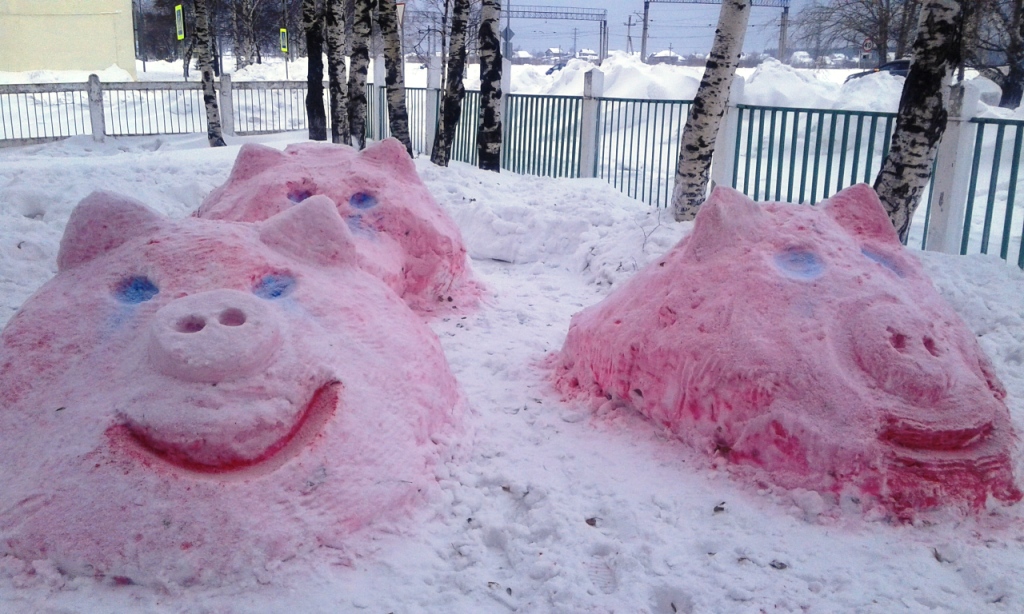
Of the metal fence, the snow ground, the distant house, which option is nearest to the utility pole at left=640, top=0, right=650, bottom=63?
the distant house

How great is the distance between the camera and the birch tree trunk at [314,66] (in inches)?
531

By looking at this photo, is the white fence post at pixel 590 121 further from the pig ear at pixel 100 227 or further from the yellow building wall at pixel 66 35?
the yellow building wall at pixel 66 35

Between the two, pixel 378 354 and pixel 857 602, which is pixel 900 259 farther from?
pixel 378 354

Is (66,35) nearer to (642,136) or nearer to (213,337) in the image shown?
(642,136)

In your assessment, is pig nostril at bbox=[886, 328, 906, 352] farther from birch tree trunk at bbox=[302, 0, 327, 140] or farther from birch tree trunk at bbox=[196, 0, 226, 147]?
birch tree trunk at bbox=[196, 0, 226, 147]

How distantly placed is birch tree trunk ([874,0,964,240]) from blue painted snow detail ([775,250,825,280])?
3104mm

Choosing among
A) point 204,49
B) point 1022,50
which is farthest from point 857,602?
point 1022,50

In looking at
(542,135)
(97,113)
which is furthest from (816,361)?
(97,113)

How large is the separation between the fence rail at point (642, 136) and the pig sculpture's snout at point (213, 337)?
622cm

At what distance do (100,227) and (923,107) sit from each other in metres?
5.92

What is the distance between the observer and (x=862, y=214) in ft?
13.9

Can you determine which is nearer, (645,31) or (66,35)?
(66,35)

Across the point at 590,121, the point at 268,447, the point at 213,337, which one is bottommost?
the point at 268,447

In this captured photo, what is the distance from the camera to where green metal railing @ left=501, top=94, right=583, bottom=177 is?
1280 centimetres
